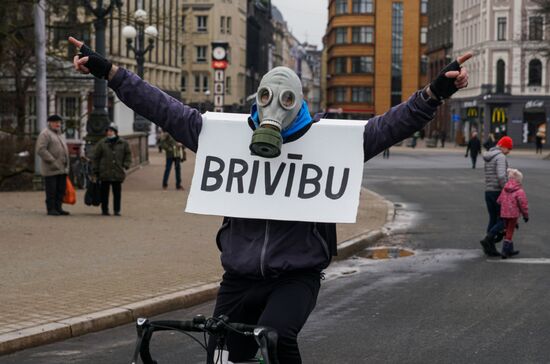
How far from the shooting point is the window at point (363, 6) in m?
152

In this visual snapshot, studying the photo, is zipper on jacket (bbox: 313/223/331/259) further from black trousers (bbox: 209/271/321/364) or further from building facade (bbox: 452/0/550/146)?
building facade (bbox: 452/0/550/146)

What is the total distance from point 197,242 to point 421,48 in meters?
135

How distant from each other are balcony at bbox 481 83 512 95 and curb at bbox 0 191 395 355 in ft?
255

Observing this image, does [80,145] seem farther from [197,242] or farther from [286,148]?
[286,148]

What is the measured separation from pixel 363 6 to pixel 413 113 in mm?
150193

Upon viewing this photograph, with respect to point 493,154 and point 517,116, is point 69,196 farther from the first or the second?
point 517,116

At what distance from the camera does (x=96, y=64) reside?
16.2 feet

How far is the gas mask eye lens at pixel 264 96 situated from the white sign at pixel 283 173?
0.30 m

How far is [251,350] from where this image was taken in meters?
4.74

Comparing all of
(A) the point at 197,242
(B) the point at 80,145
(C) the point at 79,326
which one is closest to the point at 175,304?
(C) the point at 79,326

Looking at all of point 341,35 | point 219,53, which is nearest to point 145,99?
point 219,53

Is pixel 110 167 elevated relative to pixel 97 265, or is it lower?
elevated

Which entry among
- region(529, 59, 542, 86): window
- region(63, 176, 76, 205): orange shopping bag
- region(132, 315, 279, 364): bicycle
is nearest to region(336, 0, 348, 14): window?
region(529, 59, 542, 86): window

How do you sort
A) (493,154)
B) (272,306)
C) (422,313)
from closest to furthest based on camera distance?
(272,306) < (422,313) < (493,154)
